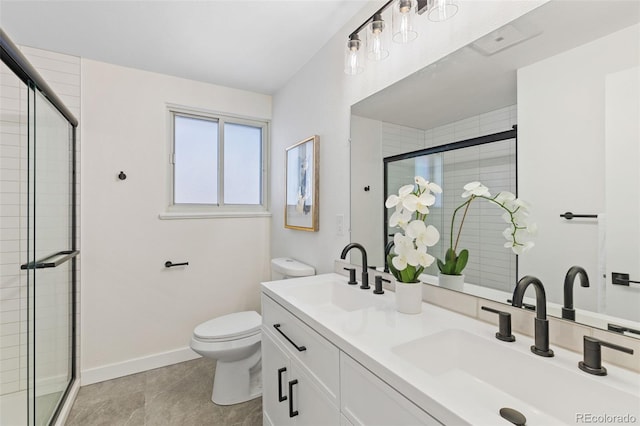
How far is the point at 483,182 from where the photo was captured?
42.1 inches

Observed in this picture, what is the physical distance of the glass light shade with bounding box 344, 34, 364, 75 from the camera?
1.54 metres

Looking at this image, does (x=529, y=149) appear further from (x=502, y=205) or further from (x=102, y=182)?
(x=102, y=182)

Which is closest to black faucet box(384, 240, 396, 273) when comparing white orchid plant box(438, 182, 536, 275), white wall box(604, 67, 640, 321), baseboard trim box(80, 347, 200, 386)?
white orchid plant box(438, 182, 536, 275)

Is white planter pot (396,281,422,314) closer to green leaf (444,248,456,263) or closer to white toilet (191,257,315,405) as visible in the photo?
Answer: green leaf (444,248,456,263)

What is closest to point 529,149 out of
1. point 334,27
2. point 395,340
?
point 395,340

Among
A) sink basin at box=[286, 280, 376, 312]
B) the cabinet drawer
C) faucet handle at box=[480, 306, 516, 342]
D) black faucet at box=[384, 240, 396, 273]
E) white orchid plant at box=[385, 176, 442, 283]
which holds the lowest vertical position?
the cabinet drawer

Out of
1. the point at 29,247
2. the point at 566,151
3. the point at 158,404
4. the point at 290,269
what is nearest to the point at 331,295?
the point at 290,269

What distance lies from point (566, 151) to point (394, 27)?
0.97m

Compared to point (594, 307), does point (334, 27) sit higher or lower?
higher

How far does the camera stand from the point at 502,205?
3.30 ft

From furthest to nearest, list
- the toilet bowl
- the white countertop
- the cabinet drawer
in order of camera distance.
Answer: the toilet bowl
the cabinet drawer
the white countertop

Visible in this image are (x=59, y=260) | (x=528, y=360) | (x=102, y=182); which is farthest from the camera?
(x=102, y=182)

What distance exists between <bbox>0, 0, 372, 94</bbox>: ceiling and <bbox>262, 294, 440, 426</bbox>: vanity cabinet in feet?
5.22

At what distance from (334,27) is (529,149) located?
141cm
